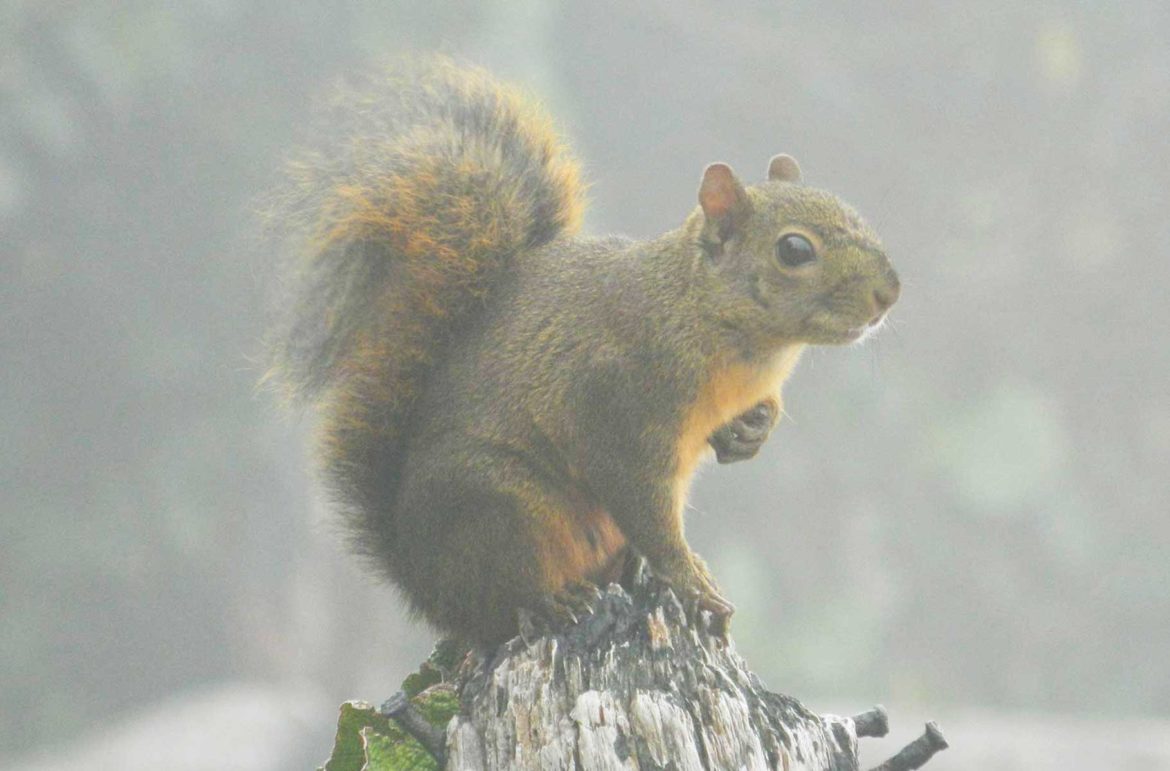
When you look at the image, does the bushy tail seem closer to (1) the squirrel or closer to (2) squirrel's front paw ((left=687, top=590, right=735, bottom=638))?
(1) the squirrel

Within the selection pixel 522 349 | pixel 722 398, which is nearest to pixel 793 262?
pixel 722 398

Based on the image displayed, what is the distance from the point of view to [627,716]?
1.05 metres

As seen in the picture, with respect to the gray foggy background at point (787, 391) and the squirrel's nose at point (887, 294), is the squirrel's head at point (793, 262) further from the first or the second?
the gray foggy background at point (787, 391)

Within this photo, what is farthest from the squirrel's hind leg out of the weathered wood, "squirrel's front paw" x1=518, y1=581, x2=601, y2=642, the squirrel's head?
the squirrel's head

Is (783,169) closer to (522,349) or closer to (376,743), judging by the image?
(522,349)

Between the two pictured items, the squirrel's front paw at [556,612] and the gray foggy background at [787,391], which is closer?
the squirrel's front paw at [556,612]

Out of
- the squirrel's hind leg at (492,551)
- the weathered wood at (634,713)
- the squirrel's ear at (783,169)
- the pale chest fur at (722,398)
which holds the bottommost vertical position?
the weathered wood at (634,713)

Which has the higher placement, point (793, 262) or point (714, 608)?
point (793, 262)

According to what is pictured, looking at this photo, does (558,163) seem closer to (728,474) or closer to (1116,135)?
(728,474)

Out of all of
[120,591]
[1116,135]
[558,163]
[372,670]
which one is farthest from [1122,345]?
[558,163]

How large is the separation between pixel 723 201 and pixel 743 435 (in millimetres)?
252

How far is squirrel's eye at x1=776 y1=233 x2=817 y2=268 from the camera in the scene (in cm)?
130

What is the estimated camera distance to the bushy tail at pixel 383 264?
1377 millimetres

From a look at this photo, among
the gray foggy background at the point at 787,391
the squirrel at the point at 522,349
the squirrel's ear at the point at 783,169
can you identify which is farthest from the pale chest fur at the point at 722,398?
the gray foggy background at the point at 787,391
